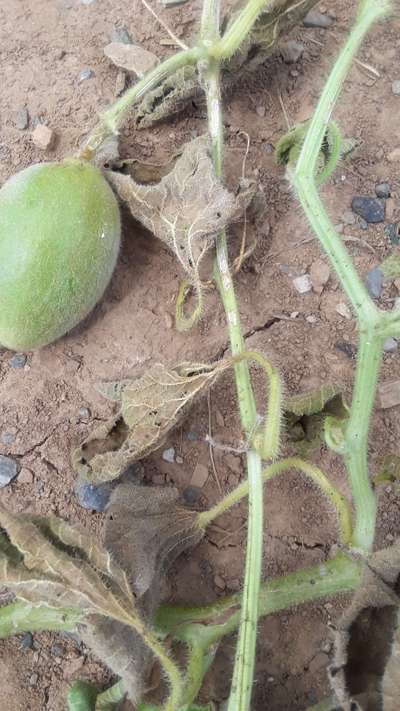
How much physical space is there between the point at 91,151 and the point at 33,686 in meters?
1.55

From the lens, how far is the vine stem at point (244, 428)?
5.14ft

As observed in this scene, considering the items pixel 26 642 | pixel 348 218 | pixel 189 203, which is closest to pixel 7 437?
pixel 26 642

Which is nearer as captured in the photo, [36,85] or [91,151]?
[91,151]

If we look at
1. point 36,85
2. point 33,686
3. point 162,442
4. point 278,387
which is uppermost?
point 36,85

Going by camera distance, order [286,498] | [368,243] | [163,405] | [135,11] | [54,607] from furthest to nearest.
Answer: [135,11] < [368,243] < [286,498] < [163,405] < [54,607]

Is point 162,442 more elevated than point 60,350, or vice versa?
point 60,350

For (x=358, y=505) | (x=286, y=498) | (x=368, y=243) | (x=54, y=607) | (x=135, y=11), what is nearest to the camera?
(x=54, y=607)

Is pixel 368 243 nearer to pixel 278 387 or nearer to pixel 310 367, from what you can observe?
pixel 310 367

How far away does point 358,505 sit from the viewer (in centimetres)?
175

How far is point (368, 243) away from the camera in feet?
7.59

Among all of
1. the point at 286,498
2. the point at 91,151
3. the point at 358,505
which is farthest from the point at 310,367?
the point at 91,151

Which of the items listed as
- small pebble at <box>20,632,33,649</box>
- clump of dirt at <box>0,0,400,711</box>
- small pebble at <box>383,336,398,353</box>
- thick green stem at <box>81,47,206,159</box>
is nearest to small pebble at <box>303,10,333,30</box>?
clump of dirt at <box>0,0,400,711</box>

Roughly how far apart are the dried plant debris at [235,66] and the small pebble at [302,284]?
0.69 metres

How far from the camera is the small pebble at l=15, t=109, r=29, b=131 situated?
2383 mm
